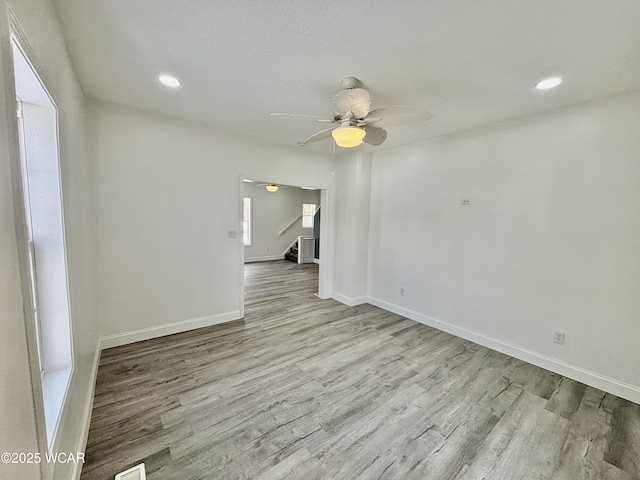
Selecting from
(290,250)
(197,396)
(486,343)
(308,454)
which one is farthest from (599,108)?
(290,250)

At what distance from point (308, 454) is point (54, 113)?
248cm

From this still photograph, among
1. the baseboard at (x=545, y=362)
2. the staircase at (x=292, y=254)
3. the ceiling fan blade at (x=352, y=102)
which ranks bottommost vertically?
the baseboard at (x=545, y=362)

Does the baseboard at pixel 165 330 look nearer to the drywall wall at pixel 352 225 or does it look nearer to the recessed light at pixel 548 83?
the drywall wall at pixel 352 225

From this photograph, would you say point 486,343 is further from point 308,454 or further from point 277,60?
point 277,60

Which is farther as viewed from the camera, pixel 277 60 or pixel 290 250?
pixel 290 250

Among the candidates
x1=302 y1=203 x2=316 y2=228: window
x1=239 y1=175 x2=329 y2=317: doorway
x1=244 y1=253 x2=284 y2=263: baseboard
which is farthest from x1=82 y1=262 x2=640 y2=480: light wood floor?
x1=302 y1=203 x2=316 y2=228: window

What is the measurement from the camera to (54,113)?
145cm

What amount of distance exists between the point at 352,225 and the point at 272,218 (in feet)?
15.2

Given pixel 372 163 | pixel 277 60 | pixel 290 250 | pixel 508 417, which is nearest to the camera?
pixel 277 60

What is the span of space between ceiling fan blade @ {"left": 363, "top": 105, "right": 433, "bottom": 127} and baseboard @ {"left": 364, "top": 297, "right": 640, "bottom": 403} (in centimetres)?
261

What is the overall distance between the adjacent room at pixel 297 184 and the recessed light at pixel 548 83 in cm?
2

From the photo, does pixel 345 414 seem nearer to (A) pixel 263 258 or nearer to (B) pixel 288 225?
(A) pixel 263 258

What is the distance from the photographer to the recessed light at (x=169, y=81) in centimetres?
208

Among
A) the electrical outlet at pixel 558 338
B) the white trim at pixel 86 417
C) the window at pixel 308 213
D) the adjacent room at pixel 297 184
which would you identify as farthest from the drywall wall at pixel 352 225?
the window at pixel 308 213
